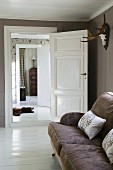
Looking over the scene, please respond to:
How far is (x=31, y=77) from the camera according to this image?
11.2 meters

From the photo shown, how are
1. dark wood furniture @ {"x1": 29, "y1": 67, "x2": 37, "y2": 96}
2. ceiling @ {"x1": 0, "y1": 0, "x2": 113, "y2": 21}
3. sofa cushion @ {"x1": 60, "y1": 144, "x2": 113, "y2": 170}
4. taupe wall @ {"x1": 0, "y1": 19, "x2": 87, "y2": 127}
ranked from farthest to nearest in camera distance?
1. dark wood furniture @ {"x1": 29, "y1": 67, "x2": 37, "y2": 96}
2. taupe wall @ {"x1": 0, "y1": 19, "x2": 87, "y2": 127}
3. ceiling @ {"x1": 0, "y1": 0, "x2": 113, "y2": 21}
4. sofa cushion @ {"x1": 60, "y1": 144, "x2": 113, "y2": 170}

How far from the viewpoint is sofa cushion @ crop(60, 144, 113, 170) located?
2.00 m

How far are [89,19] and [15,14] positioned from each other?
1610 mm

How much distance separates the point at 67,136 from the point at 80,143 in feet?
0.72

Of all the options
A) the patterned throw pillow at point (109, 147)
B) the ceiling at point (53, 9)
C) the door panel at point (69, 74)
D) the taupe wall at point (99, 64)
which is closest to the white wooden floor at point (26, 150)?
the patterned throw pillow at point (109, 147)

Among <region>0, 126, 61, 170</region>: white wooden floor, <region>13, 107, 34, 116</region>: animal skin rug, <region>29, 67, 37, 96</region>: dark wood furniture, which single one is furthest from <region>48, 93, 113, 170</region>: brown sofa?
<region>29, 67, 37, 96</region>: dark wood furniture

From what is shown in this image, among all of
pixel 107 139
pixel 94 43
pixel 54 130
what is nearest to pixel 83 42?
pixel 94 43

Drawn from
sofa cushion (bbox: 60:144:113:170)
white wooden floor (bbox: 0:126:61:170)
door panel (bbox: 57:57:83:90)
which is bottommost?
white wooden floor (bbox: 0:126:61:170)

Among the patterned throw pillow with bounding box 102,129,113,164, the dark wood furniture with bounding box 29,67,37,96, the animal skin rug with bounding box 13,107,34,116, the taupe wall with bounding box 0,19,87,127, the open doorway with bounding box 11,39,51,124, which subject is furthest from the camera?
the dark wood furniture with bounding box 29,67,37,96

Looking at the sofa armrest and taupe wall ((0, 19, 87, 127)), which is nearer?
the sofa armrest

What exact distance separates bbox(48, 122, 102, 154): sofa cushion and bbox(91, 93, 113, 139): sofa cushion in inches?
6.4

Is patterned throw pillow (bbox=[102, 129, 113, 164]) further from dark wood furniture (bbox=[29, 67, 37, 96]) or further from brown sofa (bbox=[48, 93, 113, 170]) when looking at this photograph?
dark wood furniture (bbox=[29, 67, 37, 96])

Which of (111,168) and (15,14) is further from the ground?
(15,14)

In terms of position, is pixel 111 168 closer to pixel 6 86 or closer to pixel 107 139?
pixel 107 139
